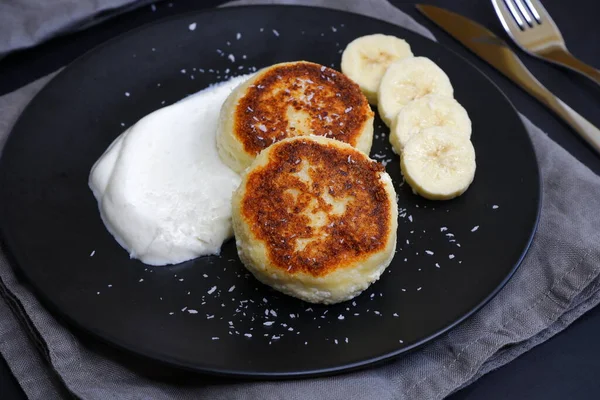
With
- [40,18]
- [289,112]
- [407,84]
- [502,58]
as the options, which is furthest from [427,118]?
[40,18]

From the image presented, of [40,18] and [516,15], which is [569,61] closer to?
[516,15]

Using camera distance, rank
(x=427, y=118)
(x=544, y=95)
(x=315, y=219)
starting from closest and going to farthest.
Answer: (x=315, y=219) < (x=427, y=118) < (x=544, y=95)

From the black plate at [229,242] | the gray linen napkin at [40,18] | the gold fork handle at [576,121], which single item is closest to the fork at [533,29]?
the gold fork handle at [576,121]

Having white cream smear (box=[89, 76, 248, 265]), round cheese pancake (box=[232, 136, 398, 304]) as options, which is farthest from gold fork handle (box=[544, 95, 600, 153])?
white cream smear (box=[89, 76, 248, 265])

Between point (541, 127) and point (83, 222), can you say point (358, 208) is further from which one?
point (541, 127)

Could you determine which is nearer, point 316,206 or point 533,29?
point 316,206

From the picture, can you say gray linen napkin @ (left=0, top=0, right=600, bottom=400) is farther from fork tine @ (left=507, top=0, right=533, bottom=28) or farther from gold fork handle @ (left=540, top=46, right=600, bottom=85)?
fork tine @ (left=507, top=0, right=533, bottom=28)

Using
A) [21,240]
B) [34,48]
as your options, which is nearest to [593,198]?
[21,240]
